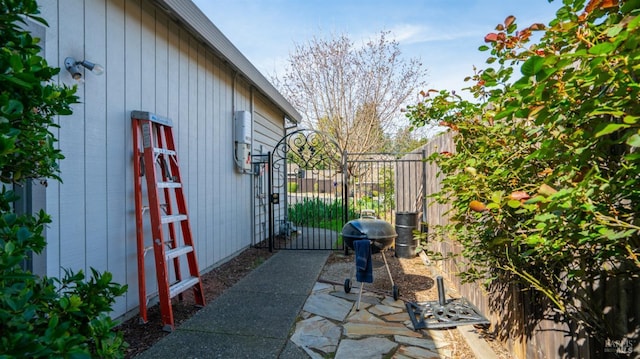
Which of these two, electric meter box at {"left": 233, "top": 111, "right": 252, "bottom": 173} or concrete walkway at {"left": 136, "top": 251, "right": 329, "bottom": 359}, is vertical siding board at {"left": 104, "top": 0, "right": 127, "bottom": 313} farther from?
electric meter box at {"left": 233, "top": 111, "right": 252, "bottom": 173}

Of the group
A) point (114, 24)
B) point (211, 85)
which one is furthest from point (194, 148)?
point (114, 24)

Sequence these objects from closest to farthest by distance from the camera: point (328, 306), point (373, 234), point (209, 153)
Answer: point (328, 306)
point (373, 234)
point (209, 153)

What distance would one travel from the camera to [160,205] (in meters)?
2.96

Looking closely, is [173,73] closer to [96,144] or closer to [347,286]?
[96,144]

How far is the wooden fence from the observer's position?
4.20ft

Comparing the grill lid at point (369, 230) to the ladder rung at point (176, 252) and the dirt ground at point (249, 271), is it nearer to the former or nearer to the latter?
the dirt ground at point (249, 271)

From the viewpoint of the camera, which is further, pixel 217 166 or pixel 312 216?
pixel 312 216

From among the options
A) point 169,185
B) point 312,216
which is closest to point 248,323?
point 169,185

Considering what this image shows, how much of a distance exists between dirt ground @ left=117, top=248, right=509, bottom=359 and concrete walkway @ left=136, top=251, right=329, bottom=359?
0.45 ft

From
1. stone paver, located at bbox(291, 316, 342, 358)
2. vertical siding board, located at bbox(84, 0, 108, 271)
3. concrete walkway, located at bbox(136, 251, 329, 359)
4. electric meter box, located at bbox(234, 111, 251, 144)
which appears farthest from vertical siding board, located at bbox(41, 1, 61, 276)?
electric meter box, located at bbox(234, 111, 251, 144)

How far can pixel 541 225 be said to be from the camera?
102cm

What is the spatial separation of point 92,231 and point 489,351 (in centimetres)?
307

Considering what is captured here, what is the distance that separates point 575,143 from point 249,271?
158 inches

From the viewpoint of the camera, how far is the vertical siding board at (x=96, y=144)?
2418mm
